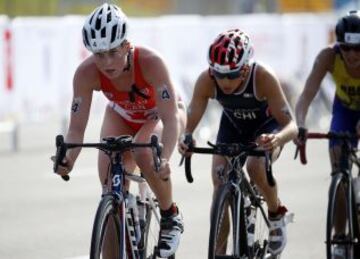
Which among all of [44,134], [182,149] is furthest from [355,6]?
[182,149]

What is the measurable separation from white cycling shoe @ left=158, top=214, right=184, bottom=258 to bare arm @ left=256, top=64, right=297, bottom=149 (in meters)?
0.87

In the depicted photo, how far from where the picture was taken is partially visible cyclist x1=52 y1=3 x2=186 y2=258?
23.2 feet

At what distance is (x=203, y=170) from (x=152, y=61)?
8.09 metres

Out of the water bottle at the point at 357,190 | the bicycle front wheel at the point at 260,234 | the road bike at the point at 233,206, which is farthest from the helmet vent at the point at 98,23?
the water bottle at the point at 357,190

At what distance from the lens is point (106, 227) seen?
676cm

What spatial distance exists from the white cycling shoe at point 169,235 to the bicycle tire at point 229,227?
351 millimetres

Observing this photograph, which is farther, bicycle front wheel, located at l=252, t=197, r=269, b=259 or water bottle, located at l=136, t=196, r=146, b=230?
bicycle front wheel, located at l=252, t=197, r=269, b=259

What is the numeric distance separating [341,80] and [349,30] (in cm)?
57

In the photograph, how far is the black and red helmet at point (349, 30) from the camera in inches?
325

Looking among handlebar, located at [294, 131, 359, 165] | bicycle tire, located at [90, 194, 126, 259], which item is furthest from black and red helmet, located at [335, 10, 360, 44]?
bicycle tire, located at [90, 194, 126, 259]

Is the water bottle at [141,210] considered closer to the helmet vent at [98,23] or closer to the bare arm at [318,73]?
the helmet vent at [98,23]

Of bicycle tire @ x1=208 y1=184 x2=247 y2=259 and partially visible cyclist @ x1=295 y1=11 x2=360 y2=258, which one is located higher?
partially visible cyclist @ x1=295 y1=11 x2=360 y2=258

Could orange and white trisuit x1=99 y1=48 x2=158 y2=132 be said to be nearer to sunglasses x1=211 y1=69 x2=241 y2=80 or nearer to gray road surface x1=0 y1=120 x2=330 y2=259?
sunglasses x1=211 y1=69 x2=241 y2=80

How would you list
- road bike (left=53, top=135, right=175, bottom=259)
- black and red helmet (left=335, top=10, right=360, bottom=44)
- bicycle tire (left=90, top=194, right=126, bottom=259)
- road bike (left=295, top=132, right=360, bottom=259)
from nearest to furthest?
bicycle tire (left=90, top=194, right=126, bottom=259) < road bike (left=53, top=135, right=175, bottom=259) < road bike (left=295, top=132, right=360, bottom=259) < black and red helmet (left=335, top=10, right=360, bottom=44)
